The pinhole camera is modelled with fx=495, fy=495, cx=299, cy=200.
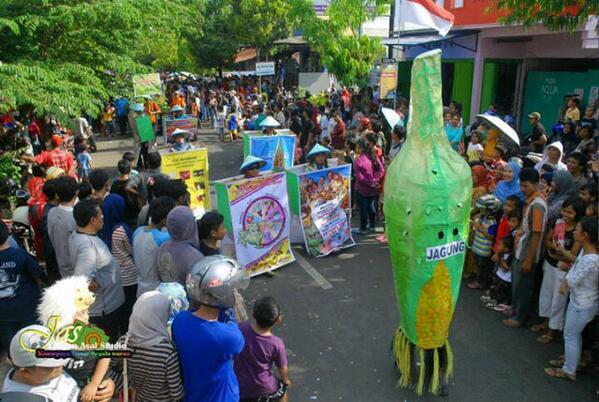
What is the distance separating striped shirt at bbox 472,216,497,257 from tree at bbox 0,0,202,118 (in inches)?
216

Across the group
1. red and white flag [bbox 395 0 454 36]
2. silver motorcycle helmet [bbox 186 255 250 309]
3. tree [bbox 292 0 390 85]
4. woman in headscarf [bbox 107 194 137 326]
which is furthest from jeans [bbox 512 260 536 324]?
tree [bbox 292 0 390 85]

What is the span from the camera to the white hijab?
2775 mm

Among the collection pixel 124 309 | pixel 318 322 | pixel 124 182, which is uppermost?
pixel 124 182

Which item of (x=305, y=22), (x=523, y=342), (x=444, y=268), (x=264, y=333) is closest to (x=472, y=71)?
(x=305, y=22)

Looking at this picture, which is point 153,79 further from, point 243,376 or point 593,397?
point 593,397

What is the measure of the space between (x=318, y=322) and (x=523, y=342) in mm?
2097

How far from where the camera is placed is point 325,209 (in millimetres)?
7207

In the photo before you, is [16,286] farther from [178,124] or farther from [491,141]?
[178,124]

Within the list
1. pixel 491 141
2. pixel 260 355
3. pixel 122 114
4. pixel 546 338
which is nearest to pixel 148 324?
pixel 260 355

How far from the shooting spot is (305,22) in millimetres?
17688

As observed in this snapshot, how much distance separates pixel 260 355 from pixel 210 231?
47.7 inches

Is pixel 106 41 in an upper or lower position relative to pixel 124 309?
upper

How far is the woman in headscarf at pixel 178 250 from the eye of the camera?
11.8 feet

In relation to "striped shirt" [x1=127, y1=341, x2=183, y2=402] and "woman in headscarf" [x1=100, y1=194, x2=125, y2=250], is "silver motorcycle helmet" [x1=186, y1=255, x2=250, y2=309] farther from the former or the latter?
"woman in headscarf" [x1=100, y1=194, x2=125, y2=250]
